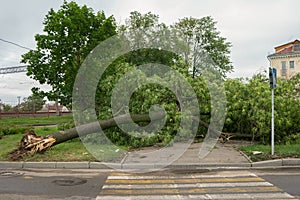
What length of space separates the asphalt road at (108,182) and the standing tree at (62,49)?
9.01 m

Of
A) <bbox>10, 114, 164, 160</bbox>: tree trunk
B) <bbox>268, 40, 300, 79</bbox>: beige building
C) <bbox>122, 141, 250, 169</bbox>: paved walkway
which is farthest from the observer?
<bbox>268, 40, 300, 79</bbox>: beige building

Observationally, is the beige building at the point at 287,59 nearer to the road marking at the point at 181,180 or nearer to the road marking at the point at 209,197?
the road marking at the point at 181,180

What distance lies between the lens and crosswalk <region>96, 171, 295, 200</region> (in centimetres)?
533

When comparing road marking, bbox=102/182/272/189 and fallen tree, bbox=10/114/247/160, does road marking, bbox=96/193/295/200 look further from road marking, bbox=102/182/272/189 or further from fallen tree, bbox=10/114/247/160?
fallen tree, bbox=10/114/247/160

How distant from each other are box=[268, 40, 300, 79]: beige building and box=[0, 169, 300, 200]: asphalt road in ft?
162

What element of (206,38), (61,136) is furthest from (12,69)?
(61,136)

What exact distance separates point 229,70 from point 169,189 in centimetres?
3188

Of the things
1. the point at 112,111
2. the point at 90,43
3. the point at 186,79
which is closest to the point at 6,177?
the point at 112,111

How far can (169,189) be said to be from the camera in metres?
5.82

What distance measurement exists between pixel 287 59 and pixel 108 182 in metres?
52.9

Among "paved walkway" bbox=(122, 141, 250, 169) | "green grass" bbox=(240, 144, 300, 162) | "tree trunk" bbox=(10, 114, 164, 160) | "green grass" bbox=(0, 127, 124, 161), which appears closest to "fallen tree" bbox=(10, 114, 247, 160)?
"tree trunk" bbox=(10, 114, 164, 160)

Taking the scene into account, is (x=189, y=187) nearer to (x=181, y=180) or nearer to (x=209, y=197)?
(x=181, y=180)

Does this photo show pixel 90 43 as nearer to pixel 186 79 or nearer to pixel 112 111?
pixel 112 111

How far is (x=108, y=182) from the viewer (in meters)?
6.42
